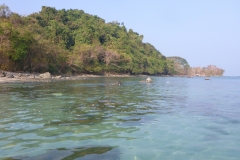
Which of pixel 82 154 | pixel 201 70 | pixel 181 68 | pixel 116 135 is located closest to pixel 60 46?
pixel 116 135

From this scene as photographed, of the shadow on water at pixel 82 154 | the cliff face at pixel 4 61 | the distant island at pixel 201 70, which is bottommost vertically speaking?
the shadow on water at pixel 82 154

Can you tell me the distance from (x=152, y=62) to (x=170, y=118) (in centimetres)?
8927

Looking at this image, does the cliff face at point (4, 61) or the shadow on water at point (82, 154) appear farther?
the cliff face at point (4, 61)

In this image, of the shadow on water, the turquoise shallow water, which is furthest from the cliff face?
the shadow on water

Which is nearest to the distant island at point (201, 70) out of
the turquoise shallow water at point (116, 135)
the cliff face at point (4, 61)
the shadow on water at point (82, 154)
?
the cliff face at point (4, 61)

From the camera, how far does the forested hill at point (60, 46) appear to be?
32875mm

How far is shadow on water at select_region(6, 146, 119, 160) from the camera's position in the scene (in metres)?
4.72

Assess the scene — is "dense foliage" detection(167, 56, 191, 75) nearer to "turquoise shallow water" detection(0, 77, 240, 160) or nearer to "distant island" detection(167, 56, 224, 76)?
"distant island" detection(167, 56, 224, 76)

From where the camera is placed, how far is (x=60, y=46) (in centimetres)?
5525

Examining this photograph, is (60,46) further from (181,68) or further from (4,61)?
(181,68)

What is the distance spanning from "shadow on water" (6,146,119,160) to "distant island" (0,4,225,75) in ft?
97.0

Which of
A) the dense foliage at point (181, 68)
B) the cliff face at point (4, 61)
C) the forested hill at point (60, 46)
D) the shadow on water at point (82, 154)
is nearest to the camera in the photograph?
the shadow on water at point (82, 154)

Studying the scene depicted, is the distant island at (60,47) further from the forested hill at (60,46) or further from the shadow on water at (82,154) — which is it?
the shadow on water at (82,154)

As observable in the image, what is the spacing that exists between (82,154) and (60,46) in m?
53.1
